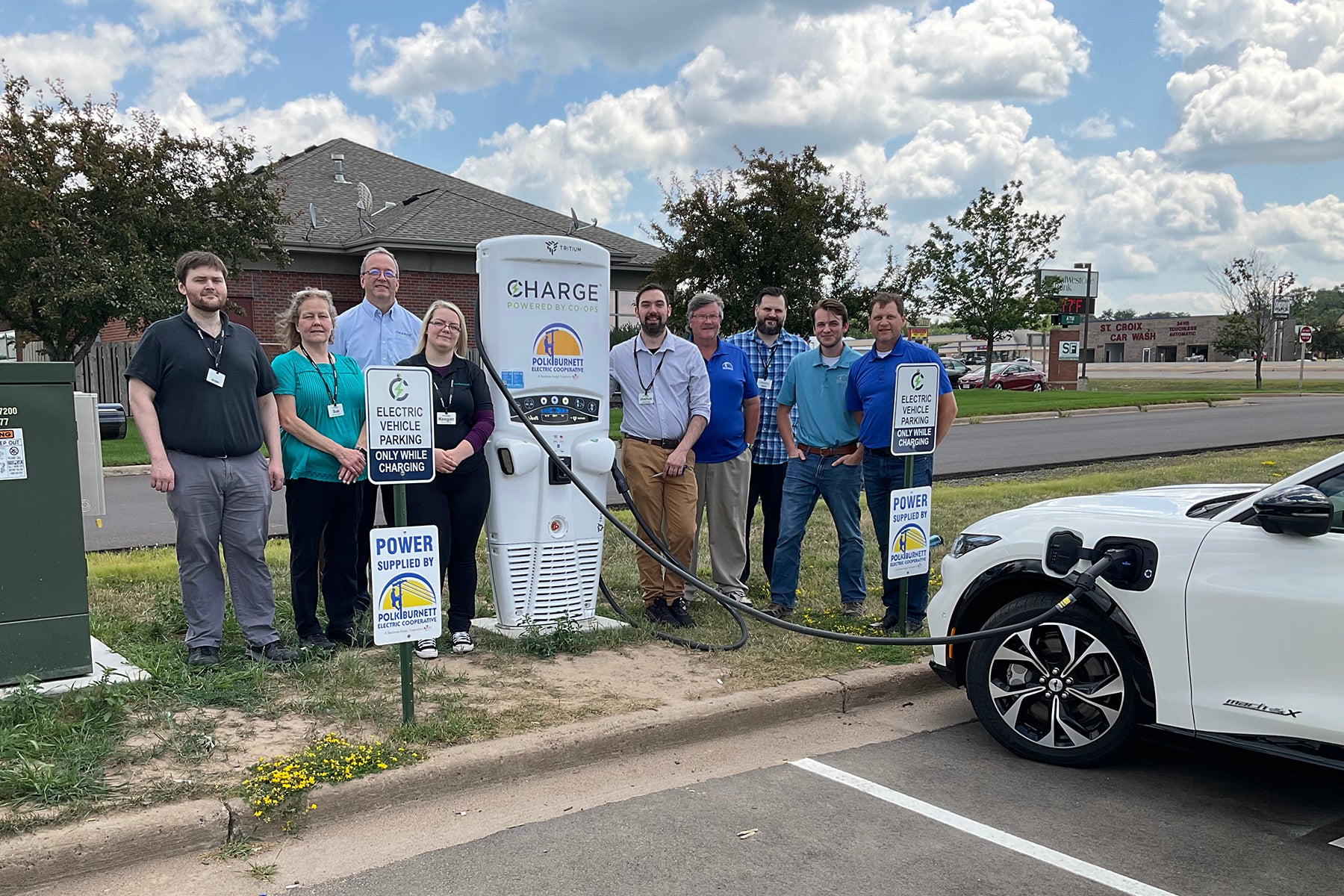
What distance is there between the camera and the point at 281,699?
484 centimetres

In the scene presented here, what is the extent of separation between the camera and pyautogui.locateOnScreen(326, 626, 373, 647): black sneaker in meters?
5.77

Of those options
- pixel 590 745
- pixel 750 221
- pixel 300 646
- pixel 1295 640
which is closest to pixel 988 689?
pixel 1295 640

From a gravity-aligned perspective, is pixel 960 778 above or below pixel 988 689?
below

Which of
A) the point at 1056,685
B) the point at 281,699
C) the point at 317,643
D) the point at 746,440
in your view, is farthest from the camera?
the point at 746,440

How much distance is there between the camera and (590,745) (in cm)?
451

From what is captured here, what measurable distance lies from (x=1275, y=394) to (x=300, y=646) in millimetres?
39494

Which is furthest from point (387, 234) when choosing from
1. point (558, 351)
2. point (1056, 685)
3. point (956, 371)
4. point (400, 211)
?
point (956, 371)

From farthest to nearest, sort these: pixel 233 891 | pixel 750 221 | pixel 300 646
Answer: pixel 750 221, pixel 300 646, pixel 233 891

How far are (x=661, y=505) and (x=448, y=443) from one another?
1497 mm

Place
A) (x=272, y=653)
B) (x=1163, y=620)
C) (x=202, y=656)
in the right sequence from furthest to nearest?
1. (x=272, y=653)
2. (x=202, y=656)
3. (x=1163, y=620)

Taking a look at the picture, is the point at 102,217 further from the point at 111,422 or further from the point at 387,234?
the point at 111,422

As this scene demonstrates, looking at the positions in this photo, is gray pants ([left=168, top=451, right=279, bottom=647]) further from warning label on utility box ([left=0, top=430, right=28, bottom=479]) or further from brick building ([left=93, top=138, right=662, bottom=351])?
brick building ([left=93, top=138, right=662, bottom=351])

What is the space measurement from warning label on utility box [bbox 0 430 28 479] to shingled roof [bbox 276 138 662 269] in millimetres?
17619

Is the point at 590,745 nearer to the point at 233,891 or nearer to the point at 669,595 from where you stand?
the point at 233,891
